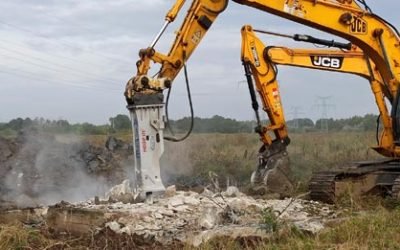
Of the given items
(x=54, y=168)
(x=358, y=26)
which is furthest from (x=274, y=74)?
(x=54, y=168)

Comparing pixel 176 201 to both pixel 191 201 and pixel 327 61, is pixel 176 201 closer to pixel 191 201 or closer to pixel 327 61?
pixel 191 201

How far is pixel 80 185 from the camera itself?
1803 cm

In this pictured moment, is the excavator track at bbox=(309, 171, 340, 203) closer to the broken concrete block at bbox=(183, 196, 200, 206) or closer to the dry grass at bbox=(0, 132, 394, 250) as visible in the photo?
the dry grass at bbox=(0, 132, 394, 250)

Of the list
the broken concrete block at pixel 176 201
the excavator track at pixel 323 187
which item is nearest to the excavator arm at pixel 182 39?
the broken concrete block at pixel 176 201

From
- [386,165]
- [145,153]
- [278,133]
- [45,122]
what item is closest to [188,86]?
[145,153]

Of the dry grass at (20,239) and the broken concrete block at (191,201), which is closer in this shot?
the dry grass at (20,239)

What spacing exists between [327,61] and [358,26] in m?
1.93

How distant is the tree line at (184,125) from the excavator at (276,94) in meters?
0.60

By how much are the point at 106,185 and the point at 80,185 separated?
84 centimetres

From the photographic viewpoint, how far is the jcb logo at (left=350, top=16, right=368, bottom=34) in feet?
42.3

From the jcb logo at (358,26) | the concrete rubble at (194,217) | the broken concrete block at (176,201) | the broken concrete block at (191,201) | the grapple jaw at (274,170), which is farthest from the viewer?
the grapple jaw at (274,170)

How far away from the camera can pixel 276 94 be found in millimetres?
14422

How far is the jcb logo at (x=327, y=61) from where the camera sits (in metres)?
14.7

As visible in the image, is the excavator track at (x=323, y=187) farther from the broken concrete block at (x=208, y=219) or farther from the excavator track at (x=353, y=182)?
the broken concrete block at (x=208, y=219)
